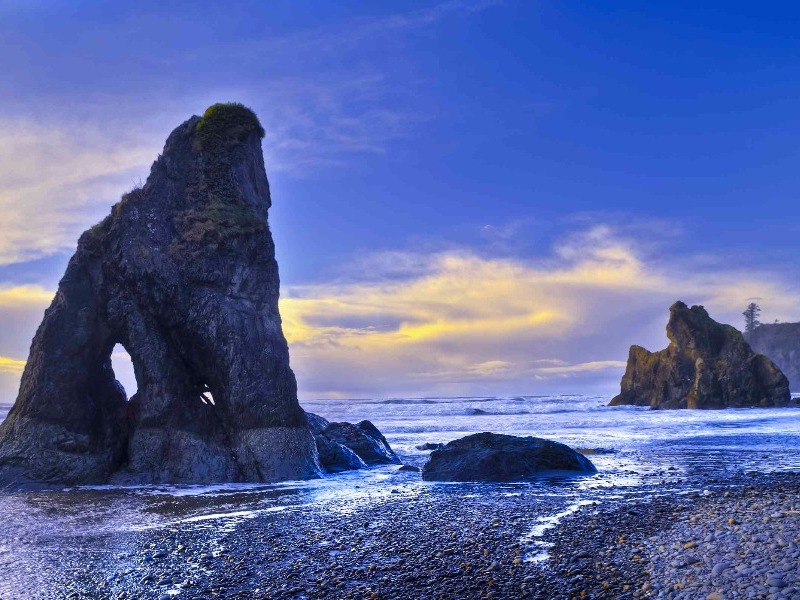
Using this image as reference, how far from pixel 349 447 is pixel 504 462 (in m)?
8.97

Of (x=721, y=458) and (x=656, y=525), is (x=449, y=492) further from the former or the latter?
(x=721, y=458)

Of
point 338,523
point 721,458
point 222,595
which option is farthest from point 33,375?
point 721,458

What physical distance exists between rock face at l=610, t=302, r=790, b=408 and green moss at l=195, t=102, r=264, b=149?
2677 inches

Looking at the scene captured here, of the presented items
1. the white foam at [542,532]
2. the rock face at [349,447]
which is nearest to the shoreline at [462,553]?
the white foam at [542,532]

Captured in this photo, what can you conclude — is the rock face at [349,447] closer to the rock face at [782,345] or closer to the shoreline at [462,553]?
the shoreline at [462,553]

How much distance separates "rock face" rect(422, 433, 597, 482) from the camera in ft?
64.8

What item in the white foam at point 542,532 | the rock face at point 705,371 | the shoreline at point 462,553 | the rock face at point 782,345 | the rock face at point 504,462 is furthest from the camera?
the rock face at point 782,345

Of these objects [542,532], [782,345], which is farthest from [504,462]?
[782,345]

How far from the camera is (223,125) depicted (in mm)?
23734

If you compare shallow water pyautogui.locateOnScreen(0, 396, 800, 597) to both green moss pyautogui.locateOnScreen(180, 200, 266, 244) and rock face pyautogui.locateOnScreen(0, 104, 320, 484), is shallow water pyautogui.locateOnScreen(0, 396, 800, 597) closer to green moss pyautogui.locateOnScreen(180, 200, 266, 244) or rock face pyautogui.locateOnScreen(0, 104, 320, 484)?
rock face pyautogui.locateOnScreen(0, 104, 320, 484)

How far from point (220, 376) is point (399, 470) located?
7421 mm

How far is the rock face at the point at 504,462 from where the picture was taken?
64.8 ft

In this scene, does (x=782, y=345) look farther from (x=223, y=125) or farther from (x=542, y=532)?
(x=542, y=532)

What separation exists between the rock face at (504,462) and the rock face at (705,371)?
61.9m
